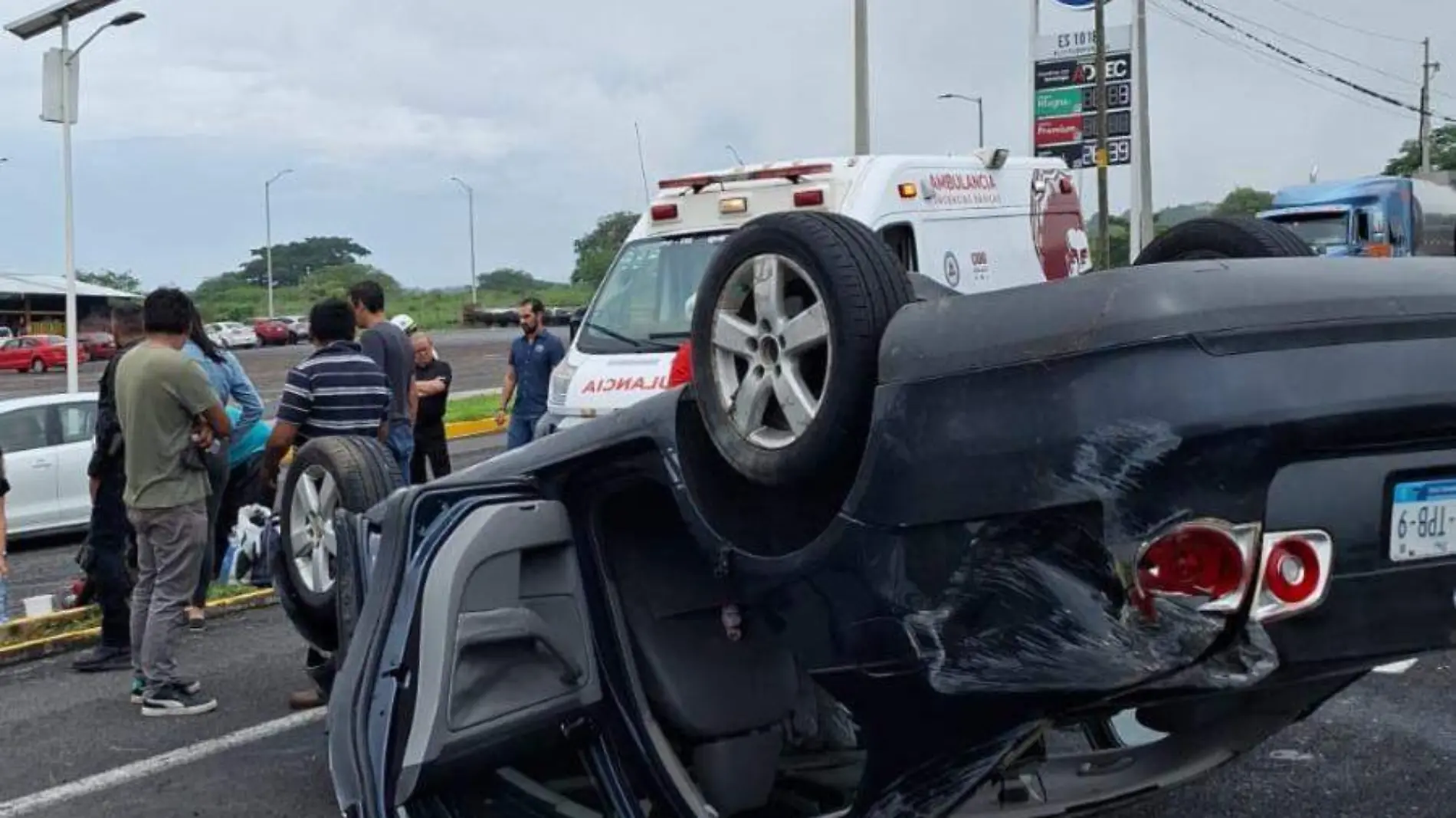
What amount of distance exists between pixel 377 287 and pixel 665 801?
543 cm

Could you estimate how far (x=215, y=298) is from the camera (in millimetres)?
101250

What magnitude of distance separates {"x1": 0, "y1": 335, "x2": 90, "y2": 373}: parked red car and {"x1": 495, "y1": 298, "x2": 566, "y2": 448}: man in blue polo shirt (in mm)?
38250

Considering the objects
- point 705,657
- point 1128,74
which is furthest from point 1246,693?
point 1128,74

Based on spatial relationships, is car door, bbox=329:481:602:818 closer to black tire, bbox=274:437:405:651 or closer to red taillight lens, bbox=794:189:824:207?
black tire, bbox=274:437:405:651

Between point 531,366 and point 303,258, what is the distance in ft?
424

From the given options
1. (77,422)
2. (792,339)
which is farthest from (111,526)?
(77,422)

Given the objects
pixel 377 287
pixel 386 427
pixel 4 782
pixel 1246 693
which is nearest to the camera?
pixel 1246 693

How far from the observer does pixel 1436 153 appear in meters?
73.8

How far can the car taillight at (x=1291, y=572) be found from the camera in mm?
2461

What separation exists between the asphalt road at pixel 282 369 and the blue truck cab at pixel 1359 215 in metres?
12.9

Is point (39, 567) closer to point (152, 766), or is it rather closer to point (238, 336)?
point (152, 766)

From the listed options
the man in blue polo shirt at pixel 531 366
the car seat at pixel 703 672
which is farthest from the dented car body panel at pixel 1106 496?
the man in blue polo shirt at pixel 531 366

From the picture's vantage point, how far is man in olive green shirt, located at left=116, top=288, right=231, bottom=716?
19.8ft

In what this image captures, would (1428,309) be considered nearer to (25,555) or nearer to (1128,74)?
(25,555)
